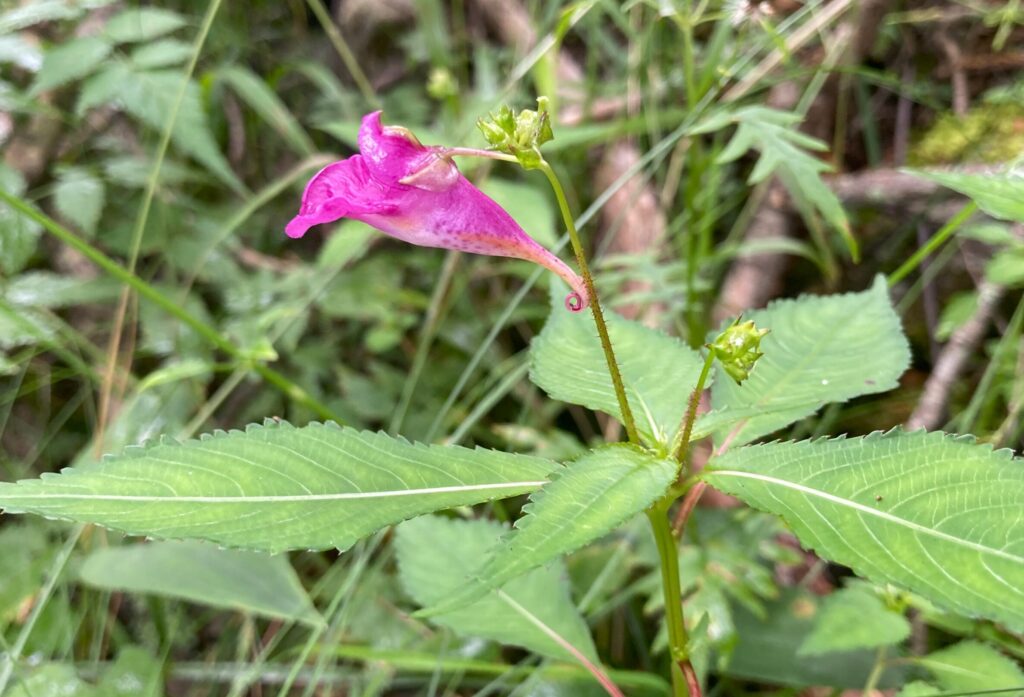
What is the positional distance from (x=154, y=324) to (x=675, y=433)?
5.26ft

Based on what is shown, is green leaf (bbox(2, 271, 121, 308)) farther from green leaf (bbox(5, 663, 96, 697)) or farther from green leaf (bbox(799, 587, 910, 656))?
green leaf (bbox(799, 587, 910, 656))

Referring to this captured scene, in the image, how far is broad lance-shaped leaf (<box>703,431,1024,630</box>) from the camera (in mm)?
518

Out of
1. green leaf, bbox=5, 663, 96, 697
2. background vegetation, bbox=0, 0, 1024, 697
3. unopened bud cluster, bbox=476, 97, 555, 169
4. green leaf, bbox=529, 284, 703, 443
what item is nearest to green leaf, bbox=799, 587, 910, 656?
background vegetation, bbox=0, 0, 1024, 697

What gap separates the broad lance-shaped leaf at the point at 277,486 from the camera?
0.57m

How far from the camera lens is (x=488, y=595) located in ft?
3.33

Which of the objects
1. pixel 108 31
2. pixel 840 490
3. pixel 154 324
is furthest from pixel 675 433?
pixel 108 31

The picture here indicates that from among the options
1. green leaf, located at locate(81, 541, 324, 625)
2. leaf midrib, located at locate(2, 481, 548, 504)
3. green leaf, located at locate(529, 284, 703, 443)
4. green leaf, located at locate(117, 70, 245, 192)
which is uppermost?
green leaf, located at locate(117, 70, 245, 192)

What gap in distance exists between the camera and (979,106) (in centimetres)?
187

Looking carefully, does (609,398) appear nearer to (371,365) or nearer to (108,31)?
(371,365)

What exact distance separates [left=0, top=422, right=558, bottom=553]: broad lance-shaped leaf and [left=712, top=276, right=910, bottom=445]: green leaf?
29 centimetres

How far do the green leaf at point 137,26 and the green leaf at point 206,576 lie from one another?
1.21m

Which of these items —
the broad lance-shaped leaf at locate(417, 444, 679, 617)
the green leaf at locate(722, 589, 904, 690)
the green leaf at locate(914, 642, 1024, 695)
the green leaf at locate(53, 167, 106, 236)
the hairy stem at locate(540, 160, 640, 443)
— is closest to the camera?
the broad lance-shaped leaf at locate(417, 444, 679, 617)

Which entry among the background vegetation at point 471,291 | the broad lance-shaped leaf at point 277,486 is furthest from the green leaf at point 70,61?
the broad lance-shaped leaf at point 277,486

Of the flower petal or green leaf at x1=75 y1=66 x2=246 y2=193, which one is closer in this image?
the flower petal
